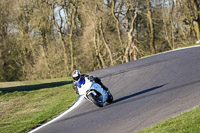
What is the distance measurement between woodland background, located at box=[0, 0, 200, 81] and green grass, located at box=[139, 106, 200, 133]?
39.6 meters

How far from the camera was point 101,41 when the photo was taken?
5269 cm

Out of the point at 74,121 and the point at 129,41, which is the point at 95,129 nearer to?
the point at 74,121

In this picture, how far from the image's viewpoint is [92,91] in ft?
40.5

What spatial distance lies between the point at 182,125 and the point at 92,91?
5.42 metres

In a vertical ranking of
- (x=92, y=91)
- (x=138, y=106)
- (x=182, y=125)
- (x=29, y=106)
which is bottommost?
(x=29, y=106)

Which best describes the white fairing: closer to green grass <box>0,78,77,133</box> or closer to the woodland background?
green grass <box>0,78,77,133</box>

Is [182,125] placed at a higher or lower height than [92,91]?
higher

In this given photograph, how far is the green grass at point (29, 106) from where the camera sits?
12281 millimetres

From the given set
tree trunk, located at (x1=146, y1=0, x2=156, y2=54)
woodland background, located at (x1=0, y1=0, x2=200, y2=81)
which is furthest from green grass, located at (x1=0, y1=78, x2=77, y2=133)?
tree trunk, located at (x1=146, y1=0, x2=156, y2=54)

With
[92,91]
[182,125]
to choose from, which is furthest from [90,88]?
[182,125]

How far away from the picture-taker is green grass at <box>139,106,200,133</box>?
6.75 metres

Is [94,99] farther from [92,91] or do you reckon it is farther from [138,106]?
[138,106]

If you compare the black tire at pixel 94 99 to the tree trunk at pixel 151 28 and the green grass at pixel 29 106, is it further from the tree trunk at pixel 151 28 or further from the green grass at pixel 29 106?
the tree trunk at pixel 151 28

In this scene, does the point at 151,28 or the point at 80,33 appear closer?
the point at 151,28
